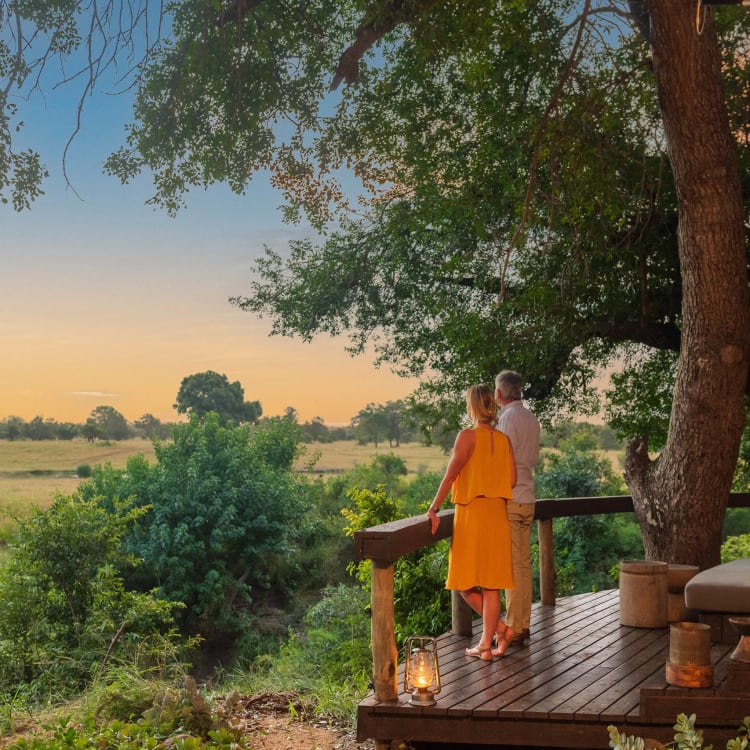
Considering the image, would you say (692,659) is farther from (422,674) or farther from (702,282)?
(702,282)

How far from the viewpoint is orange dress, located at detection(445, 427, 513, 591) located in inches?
183

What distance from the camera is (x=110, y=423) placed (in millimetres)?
25828

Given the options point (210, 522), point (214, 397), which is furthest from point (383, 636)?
point (214, 397)

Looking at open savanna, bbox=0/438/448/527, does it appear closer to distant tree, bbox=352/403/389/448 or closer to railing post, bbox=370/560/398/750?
distant tree, bbox=352/403/389/448

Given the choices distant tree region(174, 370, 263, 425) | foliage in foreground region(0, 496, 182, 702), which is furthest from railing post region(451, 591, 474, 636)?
distant tree region(174, 370, 263, 425)

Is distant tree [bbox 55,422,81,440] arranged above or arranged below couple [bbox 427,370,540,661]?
above

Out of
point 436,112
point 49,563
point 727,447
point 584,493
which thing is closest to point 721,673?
point 727,447

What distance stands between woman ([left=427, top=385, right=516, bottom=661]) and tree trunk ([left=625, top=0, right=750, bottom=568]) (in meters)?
2.96

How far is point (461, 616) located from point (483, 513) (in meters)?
1.00

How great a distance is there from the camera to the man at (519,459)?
4887 mm

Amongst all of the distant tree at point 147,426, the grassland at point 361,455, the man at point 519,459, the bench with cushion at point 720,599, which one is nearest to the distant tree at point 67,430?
the distant tree at point 147,426

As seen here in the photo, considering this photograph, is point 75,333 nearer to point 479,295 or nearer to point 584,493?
point 584,493

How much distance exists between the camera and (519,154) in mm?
8734

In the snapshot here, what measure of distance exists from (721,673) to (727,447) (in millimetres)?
3029
